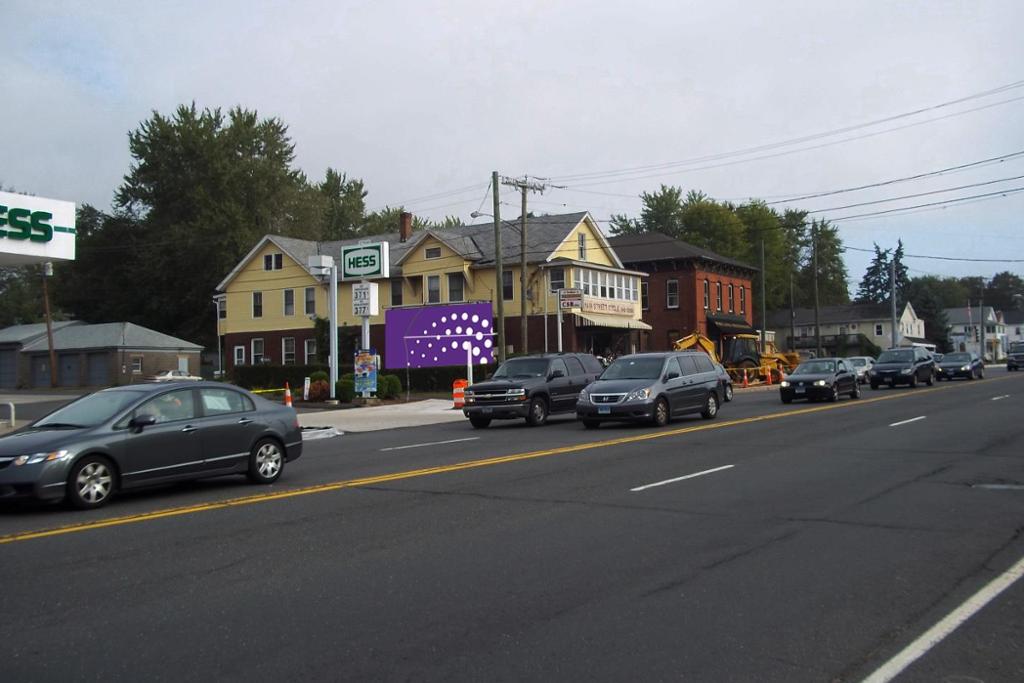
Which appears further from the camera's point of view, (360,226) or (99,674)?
(360,226)

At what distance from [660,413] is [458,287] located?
3304cm

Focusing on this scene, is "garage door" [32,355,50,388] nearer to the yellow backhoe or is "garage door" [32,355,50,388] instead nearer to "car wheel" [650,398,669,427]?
the yellow backhoe

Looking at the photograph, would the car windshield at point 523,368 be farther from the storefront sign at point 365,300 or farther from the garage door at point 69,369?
the garage door at point 69,369

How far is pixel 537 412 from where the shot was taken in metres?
23.4

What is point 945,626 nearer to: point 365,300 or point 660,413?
point 660,413

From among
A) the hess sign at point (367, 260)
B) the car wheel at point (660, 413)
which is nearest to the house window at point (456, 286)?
the hess sign at point (367, 260)

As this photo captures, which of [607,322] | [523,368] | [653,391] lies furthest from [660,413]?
[607,322]

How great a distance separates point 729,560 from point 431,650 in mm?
3231

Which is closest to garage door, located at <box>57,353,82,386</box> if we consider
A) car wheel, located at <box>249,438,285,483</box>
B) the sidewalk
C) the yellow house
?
the yellow house

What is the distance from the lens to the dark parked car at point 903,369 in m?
38.9

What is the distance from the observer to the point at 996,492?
36.6 ft

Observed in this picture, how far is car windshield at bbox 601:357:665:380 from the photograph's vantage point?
21609 millimetres

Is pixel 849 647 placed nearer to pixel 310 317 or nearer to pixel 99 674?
pixel 99 674

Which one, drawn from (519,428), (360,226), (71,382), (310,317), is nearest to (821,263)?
(360,226)
